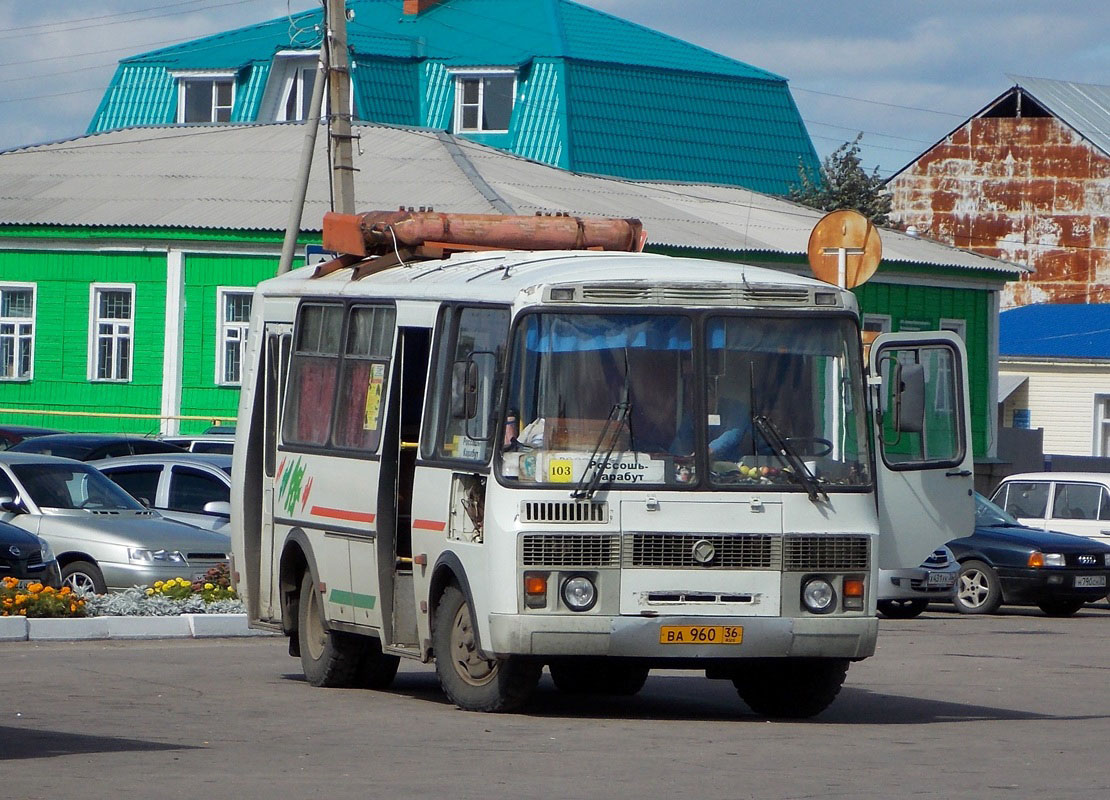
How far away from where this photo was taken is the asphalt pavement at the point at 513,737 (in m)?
9.16

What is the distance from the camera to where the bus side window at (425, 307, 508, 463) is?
38.9ft

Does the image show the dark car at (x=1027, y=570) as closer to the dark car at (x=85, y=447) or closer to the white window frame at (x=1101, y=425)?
the dark car at (x=85, y=447)

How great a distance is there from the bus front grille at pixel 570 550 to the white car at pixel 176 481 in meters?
10.4

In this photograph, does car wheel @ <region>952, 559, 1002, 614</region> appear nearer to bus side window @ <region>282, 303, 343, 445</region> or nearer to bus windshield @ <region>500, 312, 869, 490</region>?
bus side window @ <region>282, 303, 343, 445</region>

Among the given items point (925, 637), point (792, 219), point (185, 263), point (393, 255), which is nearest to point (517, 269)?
point (393, 255)

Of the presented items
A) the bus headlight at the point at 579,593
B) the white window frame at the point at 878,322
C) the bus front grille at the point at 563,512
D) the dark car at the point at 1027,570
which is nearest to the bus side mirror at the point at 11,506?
the bus front grille at the point at 563,512

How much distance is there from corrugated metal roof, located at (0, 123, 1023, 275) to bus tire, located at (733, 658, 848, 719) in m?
24.5

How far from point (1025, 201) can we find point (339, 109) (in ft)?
147

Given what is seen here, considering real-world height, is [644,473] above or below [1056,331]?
below

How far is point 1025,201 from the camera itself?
65.5 m

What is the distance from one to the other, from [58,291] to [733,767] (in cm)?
3197

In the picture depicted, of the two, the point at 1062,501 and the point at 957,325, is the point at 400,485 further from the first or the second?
the point at 957,325

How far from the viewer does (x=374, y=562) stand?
1285 centimetres

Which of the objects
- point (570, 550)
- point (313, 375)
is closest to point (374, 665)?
point (313, 375)
